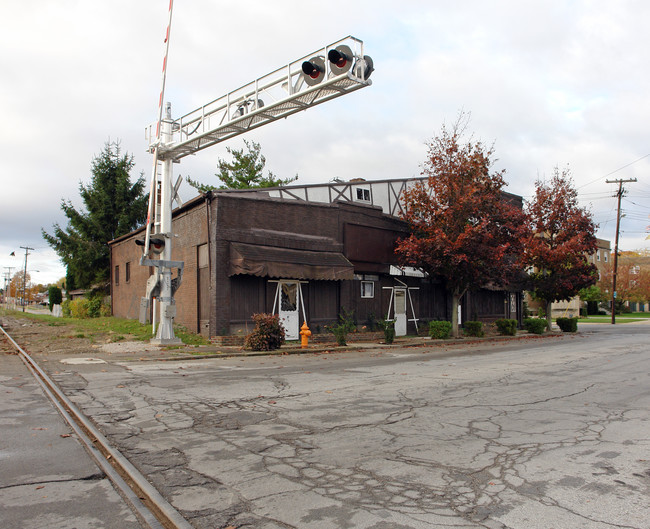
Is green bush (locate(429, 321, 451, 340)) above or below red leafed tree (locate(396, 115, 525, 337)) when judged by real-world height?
below

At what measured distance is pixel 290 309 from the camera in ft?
66.5

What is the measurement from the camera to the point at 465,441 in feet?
19.3

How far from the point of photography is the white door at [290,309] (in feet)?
65.7

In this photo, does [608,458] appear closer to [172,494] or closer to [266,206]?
[172,494]

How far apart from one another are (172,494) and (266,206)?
638 inches

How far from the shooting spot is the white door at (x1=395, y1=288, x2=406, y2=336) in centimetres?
2455

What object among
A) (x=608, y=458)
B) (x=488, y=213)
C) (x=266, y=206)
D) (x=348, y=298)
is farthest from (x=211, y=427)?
(x=488, y=213)

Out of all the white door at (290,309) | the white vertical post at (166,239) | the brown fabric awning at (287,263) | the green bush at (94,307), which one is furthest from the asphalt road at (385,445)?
the green bush at (94,307)

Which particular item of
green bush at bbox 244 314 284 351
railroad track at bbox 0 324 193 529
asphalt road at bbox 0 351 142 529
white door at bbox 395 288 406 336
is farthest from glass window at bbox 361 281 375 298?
asphalt road at bbox 0 351 142 529

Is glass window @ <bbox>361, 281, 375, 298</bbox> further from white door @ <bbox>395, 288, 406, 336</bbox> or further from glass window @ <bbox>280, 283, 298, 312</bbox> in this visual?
glass window @ <bbox>280, 283, 298, 312</bbox>

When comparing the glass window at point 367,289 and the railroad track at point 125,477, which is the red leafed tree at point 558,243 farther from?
the railroad track at point 125,477

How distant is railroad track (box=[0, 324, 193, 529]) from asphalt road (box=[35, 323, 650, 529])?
0.14 meters

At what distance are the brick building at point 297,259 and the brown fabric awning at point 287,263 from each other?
4 centimetres

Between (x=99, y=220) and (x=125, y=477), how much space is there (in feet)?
136
